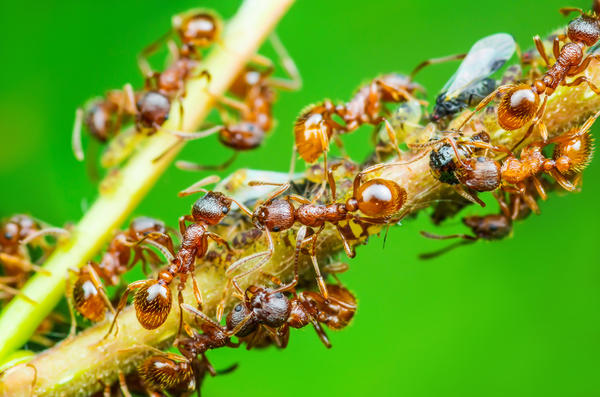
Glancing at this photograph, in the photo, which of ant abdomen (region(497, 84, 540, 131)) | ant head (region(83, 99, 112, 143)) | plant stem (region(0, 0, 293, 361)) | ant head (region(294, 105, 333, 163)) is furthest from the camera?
ant head (region(83, 99, 112, 143))

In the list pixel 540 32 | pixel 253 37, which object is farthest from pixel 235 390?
pixel 540 32

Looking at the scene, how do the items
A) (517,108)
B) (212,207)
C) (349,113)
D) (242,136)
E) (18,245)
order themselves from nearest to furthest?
(517,108) → (212,207) → (18,245) → (349,113) → (242,136)

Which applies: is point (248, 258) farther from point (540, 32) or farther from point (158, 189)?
point (540, 32)

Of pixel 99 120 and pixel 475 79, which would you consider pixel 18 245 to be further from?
pixel 475 79

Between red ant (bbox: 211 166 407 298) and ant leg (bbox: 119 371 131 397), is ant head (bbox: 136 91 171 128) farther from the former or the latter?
ant leg (bbox: 119 371 131 397)

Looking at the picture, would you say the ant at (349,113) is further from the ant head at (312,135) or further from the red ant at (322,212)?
the red ant at (322,212)

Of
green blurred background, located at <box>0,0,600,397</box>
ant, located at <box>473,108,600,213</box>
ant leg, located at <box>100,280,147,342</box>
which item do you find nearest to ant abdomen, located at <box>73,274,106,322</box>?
ant leg, located at <box>100,280,147,342</box>

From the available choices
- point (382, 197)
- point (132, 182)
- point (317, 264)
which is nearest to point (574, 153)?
point (382, 197)

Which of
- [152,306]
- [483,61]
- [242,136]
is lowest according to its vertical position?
[242,136]
